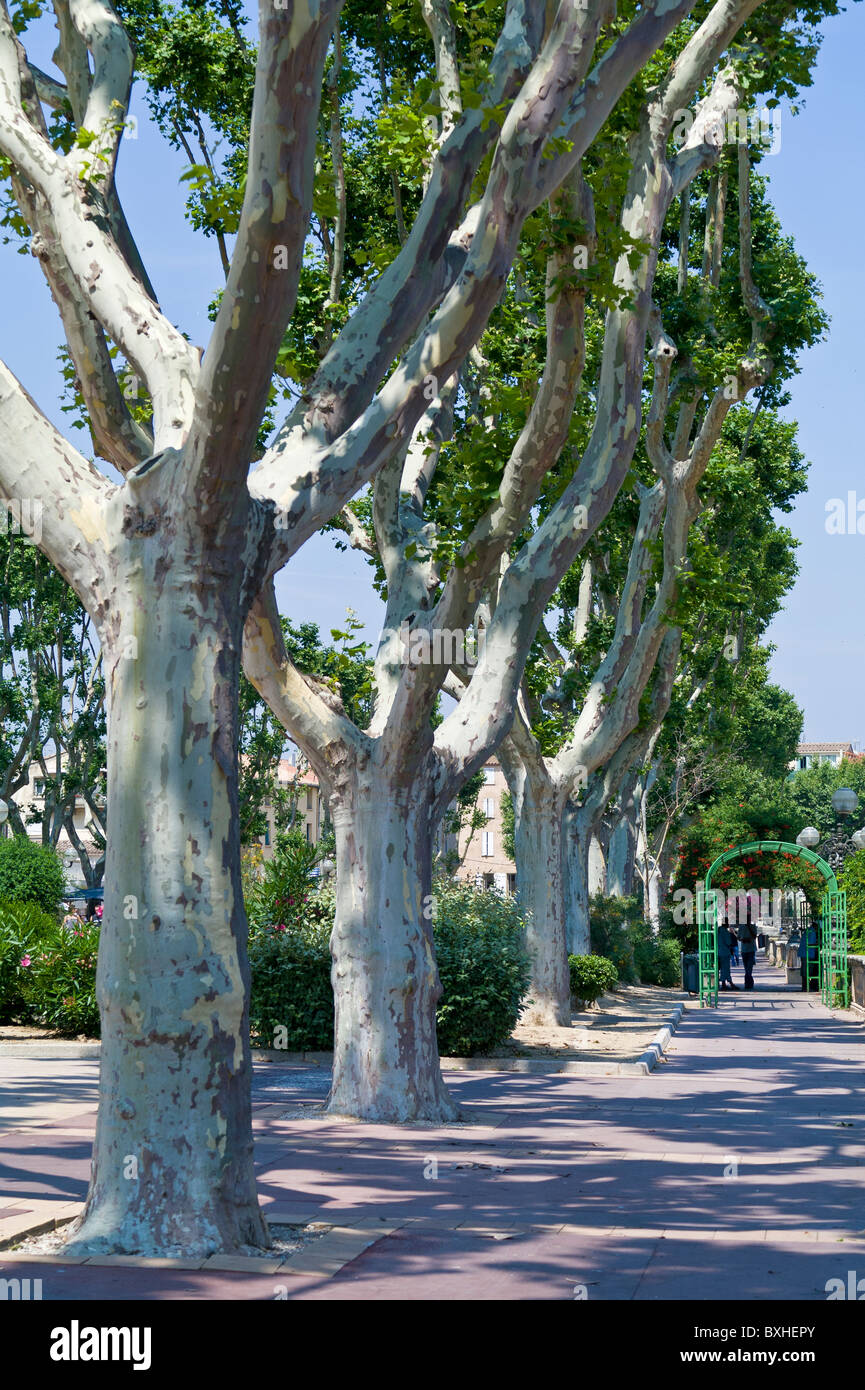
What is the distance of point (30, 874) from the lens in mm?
23234

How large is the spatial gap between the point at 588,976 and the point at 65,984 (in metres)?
10.4

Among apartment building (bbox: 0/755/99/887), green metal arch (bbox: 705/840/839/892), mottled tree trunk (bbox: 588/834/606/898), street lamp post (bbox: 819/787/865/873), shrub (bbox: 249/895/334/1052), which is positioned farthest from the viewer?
apartment building (bbox: 0/755/99/887)

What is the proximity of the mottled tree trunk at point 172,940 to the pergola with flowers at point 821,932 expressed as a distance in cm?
2333

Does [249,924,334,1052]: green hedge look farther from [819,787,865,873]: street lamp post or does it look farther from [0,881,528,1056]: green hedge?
[819,787,865,873]: street lamp post

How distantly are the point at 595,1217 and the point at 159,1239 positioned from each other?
8.36ft

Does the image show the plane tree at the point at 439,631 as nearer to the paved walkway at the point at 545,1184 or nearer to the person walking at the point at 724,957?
the paved walkway at the point at 545,1184

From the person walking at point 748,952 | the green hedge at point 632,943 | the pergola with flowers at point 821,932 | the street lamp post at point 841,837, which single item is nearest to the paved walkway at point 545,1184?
the street lamp post at point 841,837

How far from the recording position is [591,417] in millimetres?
17875

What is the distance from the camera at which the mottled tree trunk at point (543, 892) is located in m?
19.3

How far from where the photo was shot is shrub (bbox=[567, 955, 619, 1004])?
23719 mm

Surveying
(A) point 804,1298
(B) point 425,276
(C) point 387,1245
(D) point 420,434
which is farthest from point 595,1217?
(D) point 420,434

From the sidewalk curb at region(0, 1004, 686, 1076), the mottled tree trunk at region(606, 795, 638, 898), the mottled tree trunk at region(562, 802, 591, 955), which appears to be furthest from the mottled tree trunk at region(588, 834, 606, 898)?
the sidewalk curb at region(0, 1004, 686, 1076)

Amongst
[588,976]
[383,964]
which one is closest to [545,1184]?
[383,964]

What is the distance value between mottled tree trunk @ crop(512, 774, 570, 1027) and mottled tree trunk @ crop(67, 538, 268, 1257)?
13.1 metres
